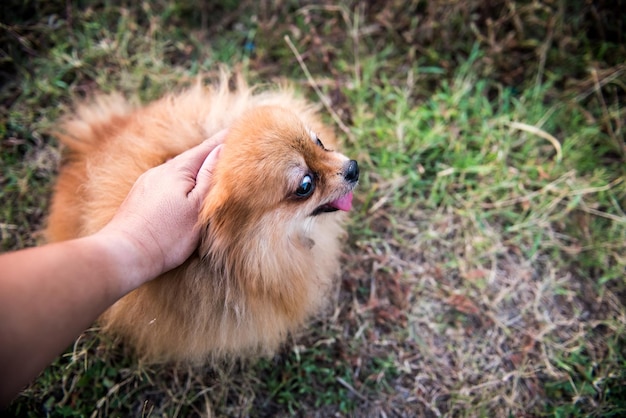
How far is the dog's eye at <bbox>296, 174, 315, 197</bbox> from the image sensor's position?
145 cm

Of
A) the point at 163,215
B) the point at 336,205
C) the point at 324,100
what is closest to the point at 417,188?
the point at 324,100

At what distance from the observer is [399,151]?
239 centimetres

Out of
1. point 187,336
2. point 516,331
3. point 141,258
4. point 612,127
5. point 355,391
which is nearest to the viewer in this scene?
point 141,258

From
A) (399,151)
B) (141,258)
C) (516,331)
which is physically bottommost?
(516,331)

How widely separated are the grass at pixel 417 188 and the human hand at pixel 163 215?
0.87 m

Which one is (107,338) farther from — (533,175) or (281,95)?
(533,175)

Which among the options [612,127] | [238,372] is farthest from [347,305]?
[612,127]

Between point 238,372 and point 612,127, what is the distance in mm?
2674

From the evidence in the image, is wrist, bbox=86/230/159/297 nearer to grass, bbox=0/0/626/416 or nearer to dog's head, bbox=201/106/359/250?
dog's head, bbox=201/106/359/250

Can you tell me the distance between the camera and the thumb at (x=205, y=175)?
1.40 meters

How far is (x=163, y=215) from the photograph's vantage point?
133cm

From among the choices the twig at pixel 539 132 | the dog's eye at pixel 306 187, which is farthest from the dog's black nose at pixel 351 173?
the twig at pixel 539 132

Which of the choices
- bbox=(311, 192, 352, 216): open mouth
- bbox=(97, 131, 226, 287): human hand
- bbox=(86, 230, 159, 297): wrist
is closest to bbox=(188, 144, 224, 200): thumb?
bbox=(97, 131, 226, 287): human hand

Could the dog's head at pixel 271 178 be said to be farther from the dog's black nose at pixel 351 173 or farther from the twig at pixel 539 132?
the twig at pixel 539 132
